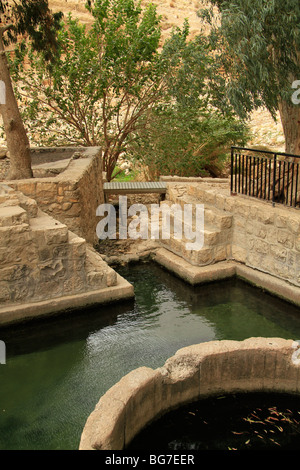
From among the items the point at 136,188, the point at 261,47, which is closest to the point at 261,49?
the point at 261,47

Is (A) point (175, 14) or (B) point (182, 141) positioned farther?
(A) point (175, 14)

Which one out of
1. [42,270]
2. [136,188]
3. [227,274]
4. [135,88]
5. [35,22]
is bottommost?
[227,274]

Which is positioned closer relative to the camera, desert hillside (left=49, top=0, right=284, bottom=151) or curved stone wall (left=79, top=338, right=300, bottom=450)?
curved stone wall (left=79, top=338, right=300, bottom=450)

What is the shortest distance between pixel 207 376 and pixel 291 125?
18.0ft

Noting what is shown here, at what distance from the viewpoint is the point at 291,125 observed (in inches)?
→ 335

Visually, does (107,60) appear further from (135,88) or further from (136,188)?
(136,188)

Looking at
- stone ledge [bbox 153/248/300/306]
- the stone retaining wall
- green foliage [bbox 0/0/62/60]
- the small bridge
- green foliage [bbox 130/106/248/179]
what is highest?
green foliage [bbox 0/0/62/60]

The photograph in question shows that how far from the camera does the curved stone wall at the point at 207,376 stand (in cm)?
413

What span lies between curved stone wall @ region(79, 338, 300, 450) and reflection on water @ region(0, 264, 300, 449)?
746 mm

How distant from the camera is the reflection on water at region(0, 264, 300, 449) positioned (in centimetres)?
465

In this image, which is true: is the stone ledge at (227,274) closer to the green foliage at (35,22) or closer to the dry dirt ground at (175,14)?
the green foliage at (35,22)

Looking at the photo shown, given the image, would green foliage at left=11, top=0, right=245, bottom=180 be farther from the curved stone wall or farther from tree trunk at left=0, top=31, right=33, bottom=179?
the curved stone wall

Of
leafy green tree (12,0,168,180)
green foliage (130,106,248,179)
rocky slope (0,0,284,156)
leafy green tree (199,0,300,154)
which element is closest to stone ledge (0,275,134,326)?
leafy green tree (199,0,300,154)

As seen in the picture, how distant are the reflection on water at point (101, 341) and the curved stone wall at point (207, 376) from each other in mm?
746
